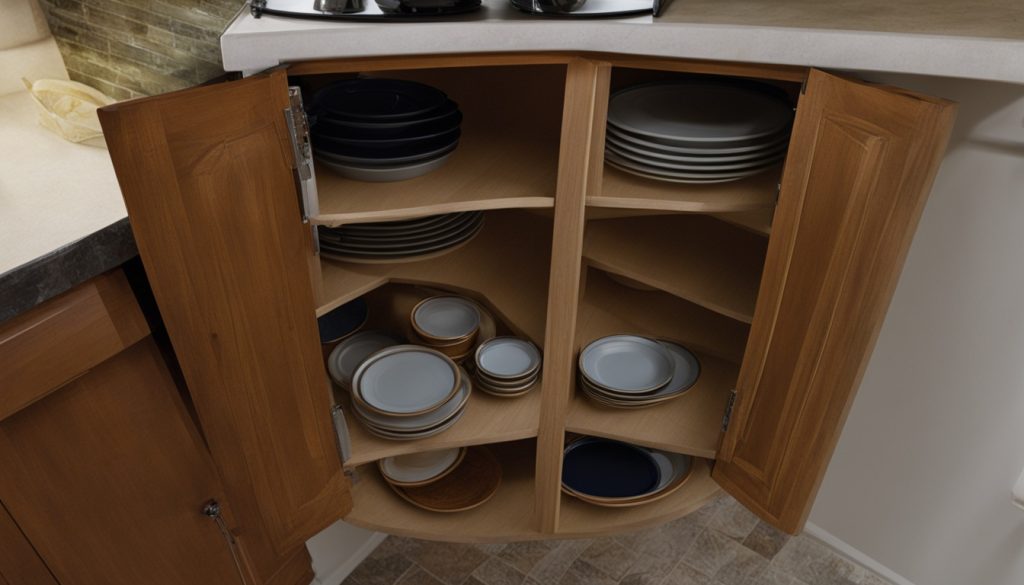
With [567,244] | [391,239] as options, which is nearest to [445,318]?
[391,239]

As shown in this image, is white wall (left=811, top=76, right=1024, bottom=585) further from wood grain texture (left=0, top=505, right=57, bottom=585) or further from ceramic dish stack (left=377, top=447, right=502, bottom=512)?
wood grain texture (left=0, top=505, right=57, bottom=585)

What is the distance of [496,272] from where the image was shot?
1.62 m

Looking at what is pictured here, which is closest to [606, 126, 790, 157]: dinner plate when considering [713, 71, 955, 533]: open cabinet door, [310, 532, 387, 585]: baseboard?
[713, 71, 955, 533]: open cabinet door

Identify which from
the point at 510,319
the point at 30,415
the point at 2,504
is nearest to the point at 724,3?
the point at 510,319

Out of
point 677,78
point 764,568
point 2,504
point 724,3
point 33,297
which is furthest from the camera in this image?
point 764,568

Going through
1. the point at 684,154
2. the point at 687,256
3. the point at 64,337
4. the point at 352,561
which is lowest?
the point at 352,561

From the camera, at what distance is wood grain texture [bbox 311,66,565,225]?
1224 mm

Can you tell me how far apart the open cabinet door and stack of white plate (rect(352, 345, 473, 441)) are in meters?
0.54

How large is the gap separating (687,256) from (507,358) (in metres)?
0.42

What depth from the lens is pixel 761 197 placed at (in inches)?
48.9

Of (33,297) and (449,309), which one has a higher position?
(33,297)

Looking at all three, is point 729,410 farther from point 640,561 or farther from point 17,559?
point 17,559

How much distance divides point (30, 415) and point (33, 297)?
199 mm

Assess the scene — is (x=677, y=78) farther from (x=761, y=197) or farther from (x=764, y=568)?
(x=764, y=568)
